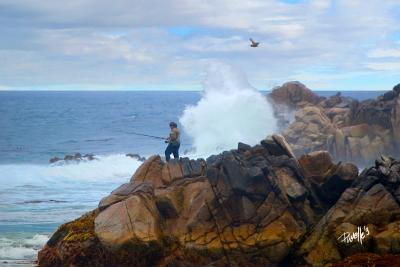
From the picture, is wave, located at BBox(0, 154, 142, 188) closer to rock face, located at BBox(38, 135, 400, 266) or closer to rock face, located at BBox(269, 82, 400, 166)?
rock face, located at BBox(269, 82, 400, 166)

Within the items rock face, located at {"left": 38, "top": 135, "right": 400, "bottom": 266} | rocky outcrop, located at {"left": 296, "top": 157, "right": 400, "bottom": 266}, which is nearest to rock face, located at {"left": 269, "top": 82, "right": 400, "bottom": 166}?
rock face, located at {"left": 38, "top": 135, "right": 400, "bottom": 266}

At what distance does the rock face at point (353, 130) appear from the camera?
43.6 meters

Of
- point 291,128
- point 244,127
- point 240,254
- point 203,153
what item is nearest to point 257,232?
point 240,254

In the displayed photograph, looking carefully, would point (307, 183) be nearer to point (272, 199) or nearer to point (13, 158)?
point (272, 199)

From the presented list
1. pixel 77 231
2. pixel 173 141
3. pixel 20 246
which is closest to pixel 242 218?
pixel 77 231

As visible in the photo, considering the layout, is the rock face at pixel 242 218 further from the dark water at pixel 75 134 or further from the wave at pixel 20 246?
the dark water at pixel 75 134

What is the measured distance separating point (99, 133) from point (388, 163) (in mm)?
73114

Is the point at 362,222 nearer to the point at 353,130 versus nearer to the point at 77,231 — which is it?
the point at 77,231

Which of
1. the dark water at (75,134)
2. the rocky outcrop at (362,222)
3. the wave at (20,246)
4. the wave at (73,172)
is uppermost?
the dark water at (75,134)

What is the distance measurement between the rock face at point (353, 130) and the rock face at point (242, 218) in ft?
67.2

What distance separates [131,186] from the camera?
2355cm

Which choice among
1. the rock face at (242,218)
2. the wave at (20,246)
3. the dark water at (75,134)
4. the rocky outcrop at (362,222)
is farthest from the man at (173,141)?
the dark water at (75,134)

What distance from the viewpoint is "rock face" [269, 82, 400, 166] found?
143 feet

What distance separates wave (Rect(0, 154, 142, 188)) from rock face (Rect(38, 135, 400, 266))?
20.5 metres
